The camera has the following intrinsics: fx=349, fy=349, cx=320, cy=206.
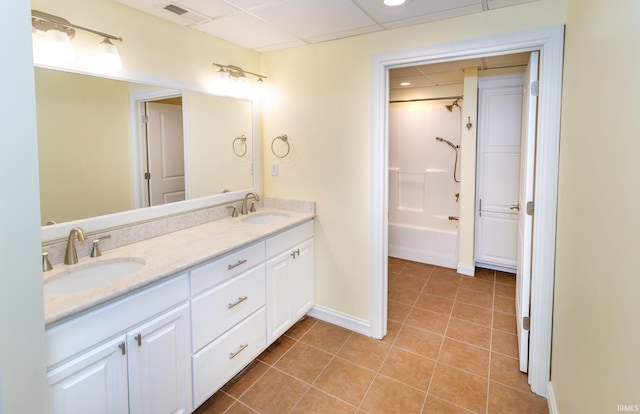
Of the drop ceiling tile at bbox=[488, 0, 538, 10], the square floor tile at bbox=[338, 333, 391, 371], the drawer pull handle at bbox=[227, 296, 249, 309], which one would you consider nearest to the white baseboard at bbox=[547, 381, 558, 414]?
the square floor tile at bbox=[338, 333, 391, 371]

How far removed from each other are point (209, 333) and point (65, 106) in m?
1.45

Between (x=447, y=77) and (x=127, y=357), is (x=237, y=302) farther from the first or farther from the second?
(x=447, y=77)

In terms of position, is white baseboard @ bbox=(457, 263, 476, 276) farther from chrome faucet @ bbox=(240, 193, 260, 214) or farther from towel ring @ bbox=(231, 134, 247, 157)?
towel ring @ bbox=(231, 134, 247, 157)

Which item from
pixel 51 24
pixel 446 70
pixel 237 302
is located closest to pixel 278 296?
pixel 237 302

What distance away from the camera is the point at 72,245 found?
1.78 m

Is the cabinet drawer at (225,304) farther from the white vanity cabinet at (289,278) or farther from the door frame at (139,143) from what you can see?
the door frame at (139,143)

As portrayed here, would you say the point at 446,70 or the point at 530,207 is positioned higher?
the point at 446,70

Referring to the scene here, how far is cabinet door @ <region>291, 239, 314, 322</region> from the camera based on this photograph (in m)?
2.79

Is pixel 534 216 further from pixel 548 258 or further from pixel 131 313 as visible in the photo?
pixel 131 313

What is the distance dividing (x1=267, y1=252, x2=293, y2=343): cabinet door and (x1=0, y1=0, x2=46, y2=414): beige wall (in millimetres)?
1513

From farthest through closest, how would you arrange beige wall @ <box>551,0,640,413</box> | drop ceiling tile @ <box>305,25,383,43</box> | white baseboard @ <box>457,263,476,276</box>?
white baseboard @ <box>457,263,476,276</box> < drop ceiling tile @ <box>305,25,383,43</box> < beige wall @ <box>551,0,640,413</box>

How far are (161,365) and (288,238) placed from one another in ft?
4.02

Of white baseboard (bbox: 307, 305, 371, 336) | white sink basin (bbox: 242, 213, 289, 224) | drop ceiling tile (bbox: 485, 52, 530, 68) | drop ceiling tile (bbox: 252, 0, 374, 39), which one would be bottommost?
white baseboard (bbox: 307, 305, 371, 336)

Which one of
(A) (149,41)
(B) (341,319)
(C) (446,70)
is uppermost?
(C) (446,70)
